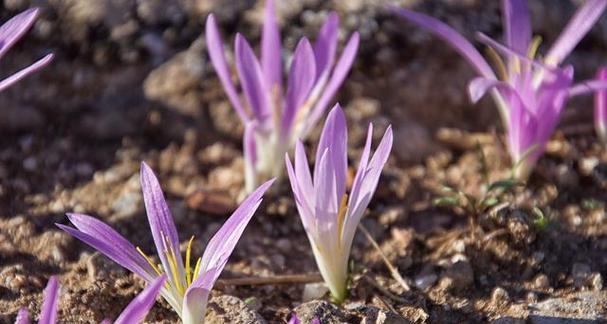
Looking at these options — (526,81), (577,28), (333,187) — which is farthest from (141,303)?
(577,28)

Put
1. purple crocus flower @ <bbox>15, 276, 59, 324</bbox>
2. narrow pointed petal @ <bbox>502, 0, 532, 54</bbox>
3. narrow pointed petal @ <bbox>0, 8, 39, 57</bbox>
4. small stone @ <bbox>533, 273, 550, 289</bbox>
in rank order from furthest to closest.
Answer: narrow pointed petal @ <bbox>502, 0, 532, 54</bbox>
small stone @ <bbox>533, 273, 550, 289</bbox>
narrow pointed petal @ <bbox>0, 8, 39, 57</bbox>
purple crocus flower @ <bbox>15, 276, 59, 324</bbox>

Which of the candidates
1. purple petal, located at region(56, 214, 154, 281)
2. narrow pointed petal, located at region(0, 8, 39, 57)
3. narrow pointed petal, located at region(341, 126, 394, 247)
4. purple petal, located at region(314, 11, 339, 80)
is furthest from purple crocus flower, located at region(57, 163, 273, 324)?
purple petal, located at region(314, 11, 339, 80)

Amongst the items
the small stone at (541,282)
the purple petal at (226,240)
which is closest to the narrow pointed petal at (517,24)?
the small stone at (541,282)

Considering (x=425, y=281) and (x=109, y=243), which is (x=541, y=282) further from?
(x=109, y=243)

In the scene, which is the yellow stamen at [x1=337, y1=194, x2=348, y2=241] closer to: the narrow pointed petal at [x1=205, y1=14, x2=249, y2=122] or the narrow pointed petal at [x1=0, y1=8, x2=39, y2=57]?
the narrow pointed petal at [x1=205, y1=14, x2=249, y2=122]

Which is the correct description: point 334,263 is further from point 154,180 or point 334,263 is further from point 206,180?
point 206,180

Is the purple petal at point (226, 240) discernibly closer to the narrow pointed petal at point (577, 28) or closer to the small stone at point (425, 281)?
the small stone at point (425, 281)
